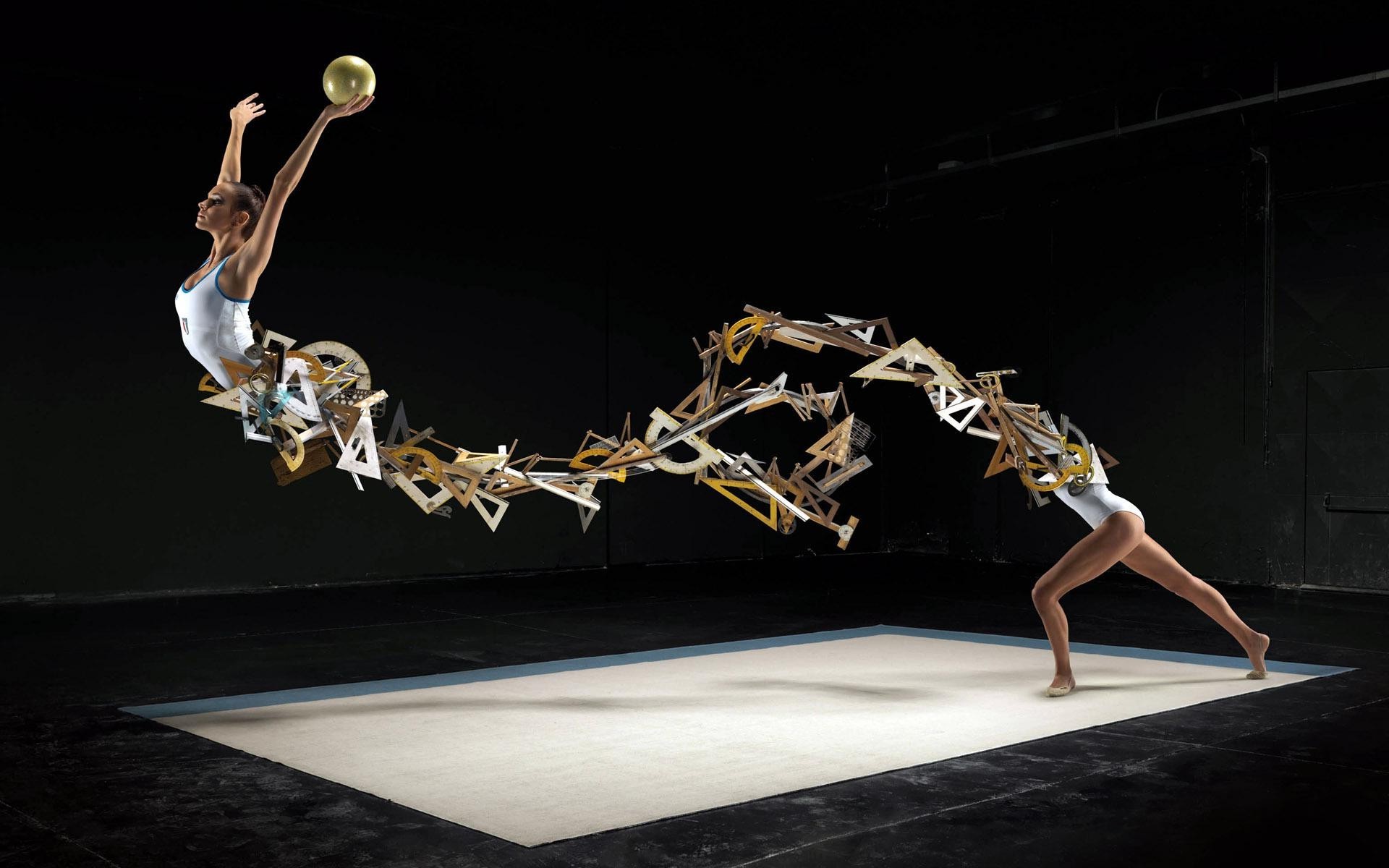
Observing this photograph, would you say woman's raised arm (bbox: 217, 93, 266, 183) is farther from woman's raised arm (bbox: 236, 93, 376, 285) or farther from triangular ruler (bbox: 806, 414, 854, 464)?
→ triangular ruler (bbox: 806, 414, 854, 464)

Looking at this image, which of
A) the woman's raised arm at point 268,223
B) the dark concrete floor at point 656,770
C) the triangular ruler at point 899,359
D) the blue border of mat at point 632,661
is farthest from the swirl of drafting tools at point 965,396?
the woman's raised arm at point 268,223

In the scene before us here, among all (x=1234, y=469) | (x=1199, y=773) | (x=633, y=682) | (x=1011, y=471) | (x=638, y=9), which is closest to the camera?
(x=1199, y=773)

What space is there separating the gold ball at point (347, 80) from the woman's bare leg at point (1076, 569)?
3234 mm

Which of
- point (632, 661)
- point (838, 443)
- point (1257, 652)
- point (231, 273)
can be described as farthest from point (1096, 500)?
point (231, 273)

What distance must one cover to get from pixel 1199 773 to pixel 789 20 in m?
4.93

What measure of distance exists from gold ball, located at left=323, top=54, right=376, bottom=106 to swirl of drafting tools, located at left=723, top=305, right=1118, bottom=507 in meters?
1.53

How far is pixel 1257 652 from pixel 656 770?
3044 mm

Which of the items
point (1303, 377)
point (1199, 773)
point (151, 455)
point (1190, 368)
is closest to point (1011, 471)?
point (1190, 368)

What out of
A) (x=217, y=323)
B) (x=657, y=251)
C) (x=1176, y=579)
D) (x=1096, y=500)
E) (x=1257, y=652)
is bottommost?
(x=1257, y=652)

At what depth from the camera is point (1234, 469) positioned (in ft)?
32.1

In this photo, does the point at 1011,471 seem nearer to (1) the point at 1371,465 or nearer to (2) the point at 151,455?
(1) the point at 1371,465

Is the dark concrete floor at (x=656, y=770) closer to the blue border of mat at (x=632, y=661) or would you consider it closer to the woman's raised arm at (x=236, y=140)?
the blue border of mat at (x=632, y=661)

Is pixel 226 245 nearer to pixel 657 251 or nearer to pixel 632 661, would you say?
pixel 632 661

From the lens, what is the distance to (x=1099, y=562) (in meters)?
5.24
